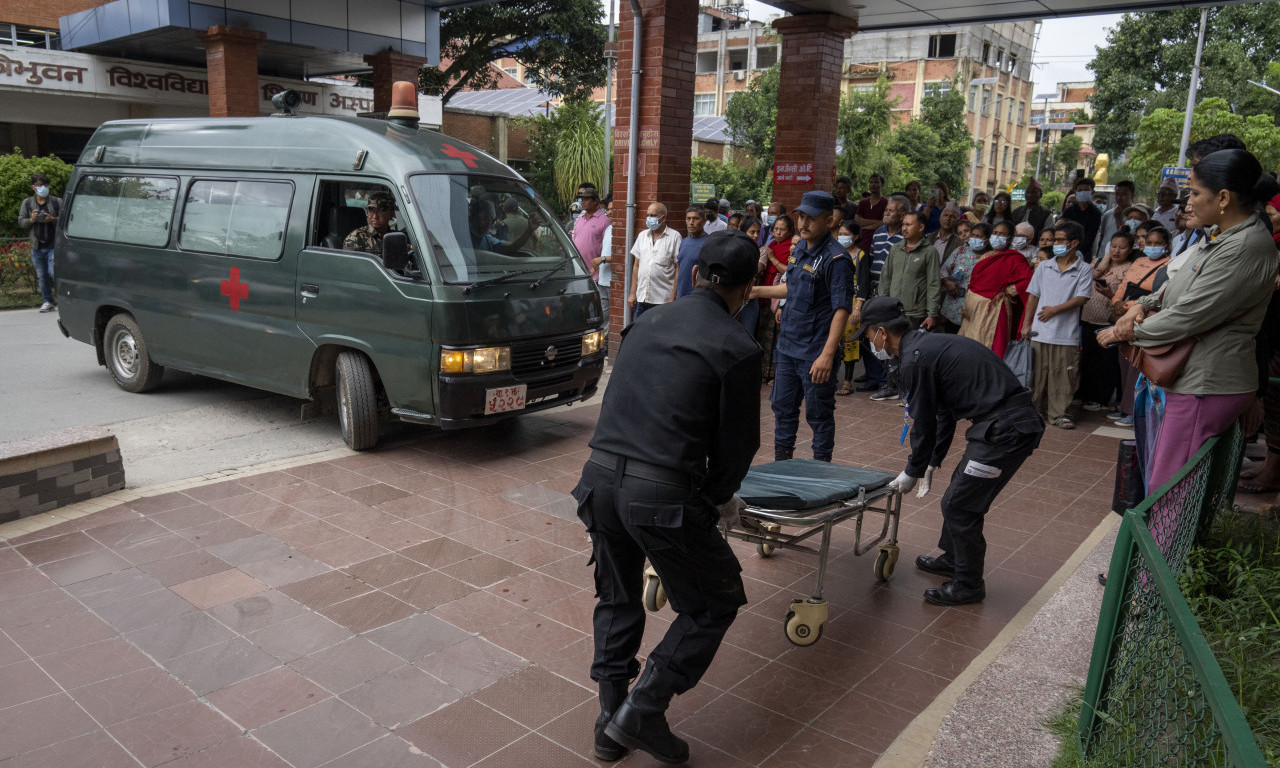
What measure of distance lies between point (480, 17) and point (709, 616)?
868 inches

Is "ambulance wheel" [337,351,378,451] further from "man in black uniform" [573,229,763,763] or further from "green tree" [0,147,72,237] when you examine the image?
"green tree" [0,147,72,237]

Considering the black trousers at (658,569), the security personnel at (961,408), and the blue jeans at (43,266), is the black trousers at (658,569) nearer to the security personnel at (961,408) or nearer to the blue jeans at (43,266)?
the security personnel at (961,408)

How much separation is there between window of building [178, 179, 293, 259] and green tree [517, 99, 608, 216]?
→ 53.8 feet

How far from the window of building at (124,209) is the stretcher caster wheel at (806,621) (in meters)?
6.58

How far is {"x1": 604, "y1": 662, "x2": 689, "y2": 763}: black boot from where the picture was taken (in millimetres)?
3176

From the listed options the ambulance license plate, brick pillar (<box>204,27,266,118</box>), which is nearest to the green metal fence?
the ambulance license plate

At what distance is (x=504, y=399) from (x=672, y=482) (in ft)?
12.7

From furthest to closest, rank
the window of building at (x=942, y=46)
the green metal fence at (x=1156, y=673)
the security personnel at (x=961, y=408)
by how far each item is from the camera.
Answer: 1. the window of building at (x=942, y=46)
2. the security personnel at (x=961, y=408)
3. the green metal fence at (x=1156, y=673)

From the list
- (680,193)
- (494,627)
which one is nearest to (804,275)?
(494,627)

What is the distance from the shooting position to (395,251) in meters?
6.43

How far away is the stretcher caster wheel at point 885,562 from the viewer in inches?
193

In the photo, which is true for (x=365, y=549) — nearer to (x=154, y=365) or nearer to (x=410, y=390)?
(x=410, y=390)

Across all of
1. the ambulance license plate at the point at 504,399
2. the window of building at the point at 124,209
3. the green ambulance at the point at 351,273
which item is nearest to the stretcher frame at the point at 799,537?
the ambulance license plate at the point at 504,399

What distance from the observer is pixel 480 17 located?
73.8ft
